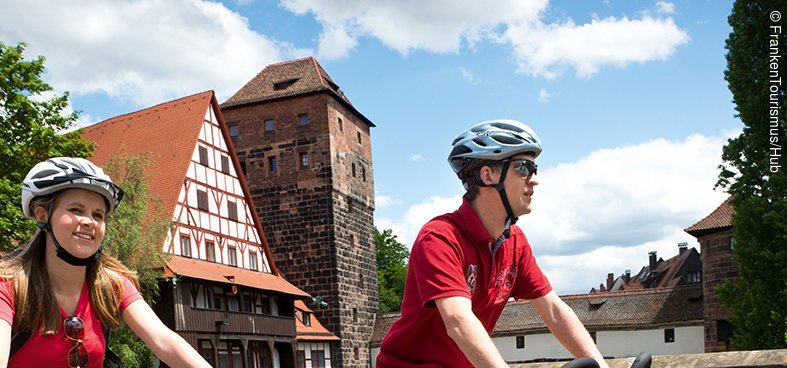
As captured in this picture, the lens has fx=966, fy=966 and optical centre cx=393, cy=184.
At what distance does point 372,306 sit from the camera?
160 feet

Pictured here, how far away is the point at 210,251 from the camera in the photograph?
32594 millimetres

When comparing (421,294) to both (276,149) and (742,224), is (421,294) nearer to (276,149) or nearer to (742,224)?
(742,224)

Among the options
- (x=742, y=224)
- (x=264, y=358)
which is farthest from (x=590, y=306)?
(x=742, y=224)

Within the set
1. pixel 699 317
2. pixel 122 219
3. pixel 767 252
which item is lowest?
pixel 699 317

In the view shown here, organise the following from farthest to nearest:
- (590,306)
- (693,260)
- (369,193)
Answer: (693,260), (590,306), (369,193)

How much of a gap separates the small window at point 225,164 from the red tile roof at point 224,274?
3586 mm

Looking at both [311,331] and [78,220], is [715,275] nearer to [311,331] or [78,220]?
[311,331]

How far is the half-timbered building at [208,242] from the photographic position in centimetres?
3039

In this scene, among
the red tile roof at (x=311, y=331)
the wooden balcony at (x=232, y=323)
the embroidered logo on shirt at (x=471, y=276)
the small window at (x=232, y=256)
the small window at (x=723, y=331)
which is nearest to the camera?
the embroidered logo on shirt at (x=471, y=276)

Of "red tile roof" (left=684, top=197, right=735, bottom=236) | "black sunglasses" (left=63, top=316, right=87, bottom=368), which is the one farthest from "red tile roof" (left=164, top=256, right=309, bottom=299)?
"black sunglasses" (left=63, top=316, right=87, bottom=368)

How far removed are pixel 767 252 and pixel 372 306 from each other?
2577 centimetres

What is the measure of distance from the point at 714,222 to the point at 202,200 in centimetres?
2522

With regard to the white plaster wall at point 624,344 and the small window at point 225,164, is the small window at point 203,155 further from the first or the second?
the white plaster wall at point 624,344

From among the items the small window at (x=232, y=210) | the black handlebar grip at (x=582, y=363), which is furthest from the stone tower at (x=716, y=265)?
the black handlebar grip at (x=582, y=363)
